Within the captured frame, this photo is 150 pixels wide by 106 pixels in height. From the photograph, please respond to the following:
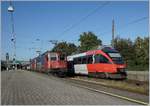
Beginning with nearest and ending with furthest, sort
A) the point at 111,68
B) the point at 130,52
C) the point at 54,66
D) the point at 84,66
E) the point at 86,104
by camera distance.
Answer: the point at 86,104
the point at 111,68
the point at 84,66
the point at 54,66
the point at 130,52

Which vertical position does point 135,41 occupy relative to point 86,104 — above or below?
above

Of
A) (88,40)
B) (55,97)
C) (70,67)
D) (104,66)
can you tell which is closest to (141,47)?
(88,40)

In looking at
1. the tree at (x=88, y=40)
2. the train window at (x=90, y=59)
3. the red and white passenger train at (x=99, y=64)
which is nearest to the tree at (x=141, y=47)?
the tree at (x=88, y=40)

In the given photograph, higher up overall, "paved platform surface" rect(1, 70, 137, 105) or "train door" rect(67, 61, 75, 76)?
"train door" rect(67, 61, 75, 76)

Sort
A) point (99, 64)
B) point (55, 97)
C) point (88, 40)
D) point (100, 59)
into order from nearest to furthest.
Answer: point (55, 97), point (100, 59), point (99, 64), point (88, 40)

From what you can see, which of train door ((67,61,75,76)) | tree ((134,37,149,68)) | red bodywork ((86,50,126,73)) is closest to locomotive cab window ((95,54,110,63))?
red bodywork ((86,50,126,73))

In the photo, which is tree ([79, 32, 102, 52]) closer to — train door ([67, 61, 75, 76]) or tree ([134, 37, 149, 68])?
tree ([134, 37, 149, 68])

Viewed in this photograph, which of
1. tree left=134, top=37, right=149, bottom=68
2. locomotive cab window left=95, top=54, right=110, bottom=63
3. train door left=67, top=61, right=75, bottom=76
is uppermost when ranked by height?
tree left=134, top=37, right=149, bottom=68

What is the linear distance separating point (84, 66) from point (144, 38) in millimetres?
73988

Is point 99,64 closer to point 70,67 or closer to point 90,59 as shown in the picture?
point 90,59

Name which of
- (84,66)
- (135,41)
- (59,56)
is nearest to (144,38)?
(135,41)

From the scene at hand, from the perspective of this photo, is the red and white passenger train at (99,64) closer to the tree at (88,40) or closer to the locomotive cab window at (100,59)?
the locomotive cab window at (100,59)

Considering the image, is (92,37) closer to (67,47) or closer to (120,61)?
(67,47)

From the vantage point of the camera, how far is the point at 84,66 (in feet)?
136
